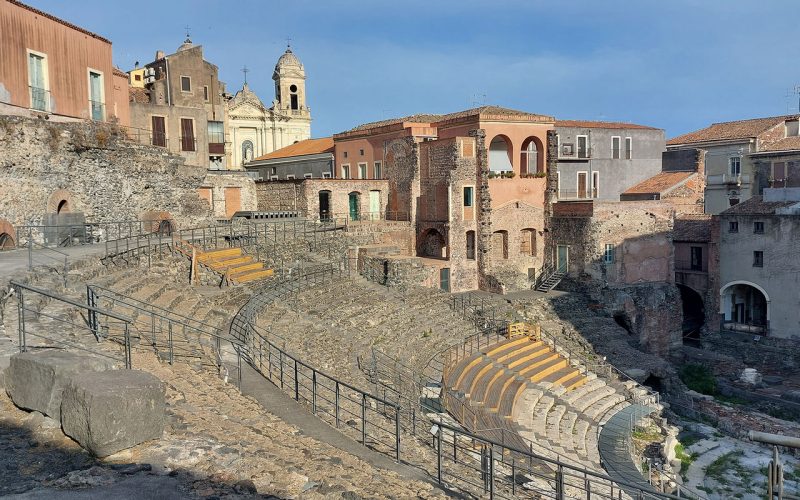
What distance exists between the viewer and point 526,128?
32938mm

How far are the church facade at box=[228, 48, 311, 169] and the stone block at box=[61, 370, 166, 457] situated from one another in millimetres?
47035

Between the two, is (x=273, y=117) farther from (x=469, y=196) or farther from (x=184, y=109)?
(x=469, y=196)

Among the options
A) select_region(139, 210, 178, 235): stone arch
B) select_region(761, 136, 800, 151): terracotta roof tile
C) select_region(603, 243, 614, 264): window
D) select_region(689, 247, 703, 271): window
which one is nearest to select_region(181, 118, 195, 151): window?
select_region(139, 210, 178, 235): stone arch

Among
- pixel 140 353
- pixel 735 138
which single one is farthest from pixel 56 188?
pixel 735 138

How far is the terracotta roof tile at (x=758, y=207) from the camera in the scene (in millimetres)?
31359

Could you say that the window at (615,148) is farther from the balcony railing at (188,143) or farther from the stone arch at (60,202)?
the stone arch at (60,202)

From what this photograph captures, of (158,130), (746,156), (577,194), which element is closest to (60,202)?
(158,130)

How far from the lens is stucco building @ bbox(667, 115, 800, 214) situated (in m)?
37.2

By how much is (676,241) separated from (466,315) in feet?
53.8

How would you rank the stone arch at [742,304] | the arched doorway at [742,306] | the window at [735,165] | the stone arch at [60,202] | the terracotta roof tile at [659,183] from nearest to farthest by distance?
the stone arch at [60,202] < the arched doorway at [742,306] < the stone arch at [742,304] < the terracotta roof tile at [659,183] < the window at [735,165]

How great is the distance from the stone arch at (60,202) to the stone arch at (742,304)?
30.3 meters

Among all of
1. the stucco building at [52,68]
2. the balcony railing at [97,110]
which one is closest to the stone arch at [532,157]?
the balcony railing at [97,110]

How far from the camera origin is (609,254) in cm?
3109

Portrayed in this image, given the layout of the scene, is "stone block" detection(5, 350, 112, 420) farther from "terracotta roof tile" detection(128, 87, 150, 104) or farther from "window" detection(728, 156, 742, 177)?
"window" detection(728, 156, 742, 177)
